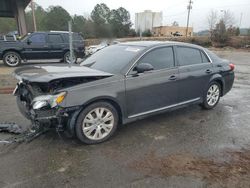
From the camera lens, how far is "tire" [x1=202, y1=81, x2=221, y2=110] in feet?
17.1

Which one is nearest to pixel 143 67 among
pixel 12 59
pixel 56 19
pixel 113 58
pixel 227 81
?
pixel 113 58

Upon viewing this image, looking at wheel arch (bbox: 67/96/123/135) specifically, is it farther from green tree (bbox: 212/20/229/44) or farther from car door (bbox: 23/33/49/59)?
green tree (bbox: 212/20/229/44)

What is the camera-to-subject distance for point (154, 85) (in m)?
4.12

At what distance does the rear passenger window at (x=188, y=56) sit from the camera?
15.2ft

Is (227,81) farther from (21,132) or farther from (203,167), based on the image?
(21,132)

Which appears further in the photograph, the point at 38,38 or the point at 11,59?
the point at 38,38

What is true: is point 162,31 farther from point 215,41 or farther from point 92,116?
point 92,116

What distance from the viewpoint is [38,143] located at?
12.0 ft

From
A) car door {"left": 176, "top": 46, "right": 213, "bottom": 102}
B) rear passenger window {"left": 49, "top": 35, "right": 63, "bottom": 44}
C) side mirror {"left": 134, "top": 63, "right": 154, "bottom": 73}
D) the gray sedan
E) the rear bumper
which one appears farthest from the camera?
rear passenger window {"left": 49, "top": 35, "right": 63, "bottom": 44}

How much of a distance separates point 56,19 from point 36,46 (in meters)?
29.9

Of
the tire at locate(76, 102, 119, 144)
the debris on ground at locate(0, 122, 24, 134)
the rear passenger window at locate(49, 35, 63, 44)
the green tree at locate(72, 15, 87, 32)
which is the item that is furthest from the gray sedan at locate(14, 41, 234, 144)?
the green tree at locate(72, 15, 87, 32)

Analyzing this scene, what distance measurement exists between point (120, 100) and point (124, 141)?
2.25ft

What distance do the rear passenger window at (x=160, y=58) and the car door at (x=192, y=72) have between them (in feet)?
0.72

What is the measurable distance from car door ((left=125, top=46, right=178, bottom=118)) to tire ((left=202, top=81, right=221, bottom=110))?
1079mm
